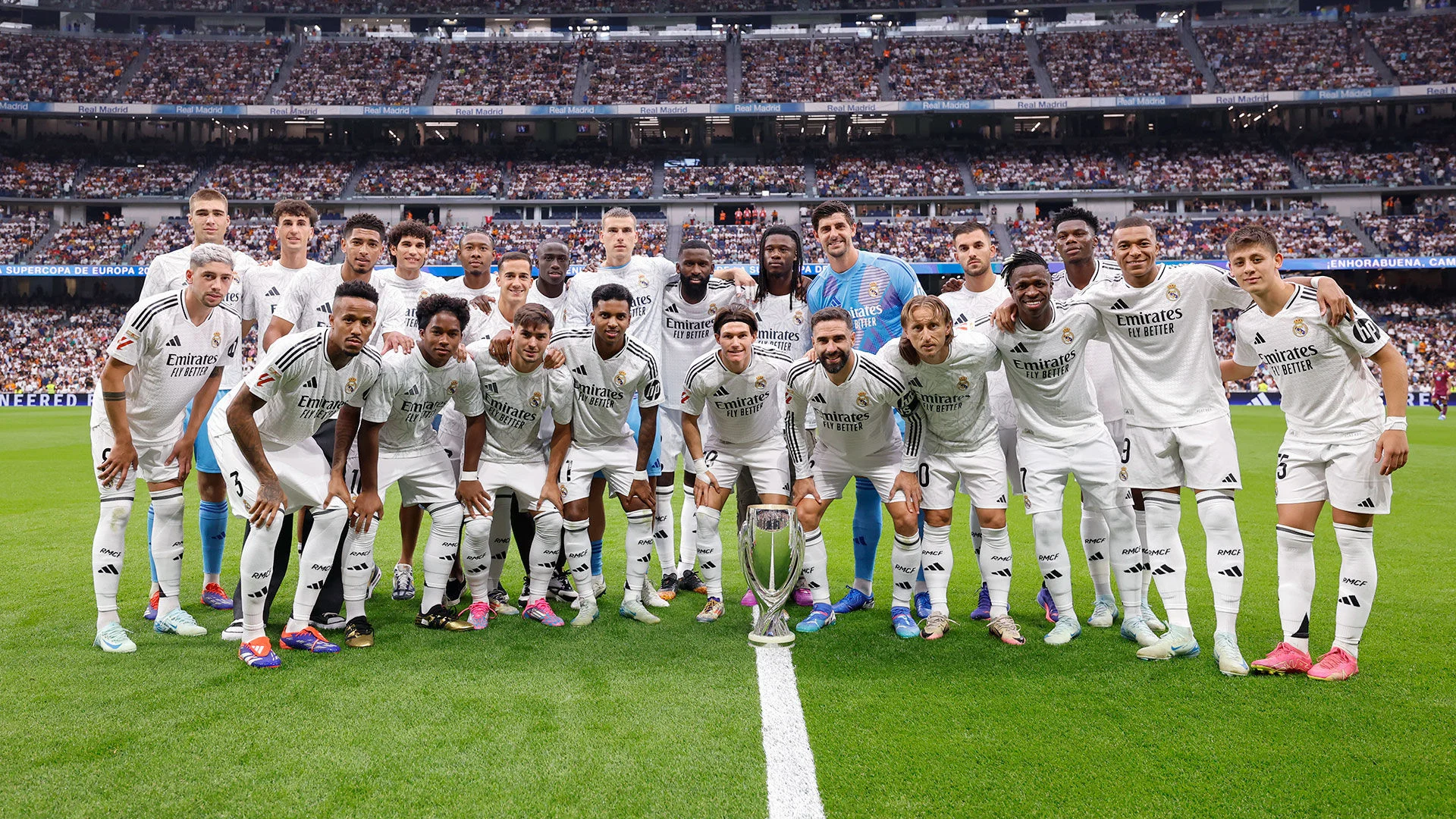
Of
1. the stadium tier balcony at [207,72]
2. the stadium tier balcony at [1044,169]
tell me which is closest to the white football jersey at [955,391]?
the stadium tier balcony at [1044,169]

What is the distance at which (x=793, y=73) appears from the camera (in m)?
46.4

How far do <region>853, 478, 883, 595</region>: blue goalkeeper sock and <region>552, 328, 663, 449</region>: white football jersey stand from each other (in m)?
1.61

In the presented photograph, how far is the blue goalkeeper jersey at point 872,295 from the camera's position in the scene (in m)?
6.25

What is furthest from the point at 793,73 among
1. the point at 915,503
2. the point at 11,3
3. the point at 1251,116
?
the point at 915,503

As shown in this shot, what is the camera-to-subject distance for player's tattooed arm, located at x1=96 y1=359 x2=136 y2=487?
482cm

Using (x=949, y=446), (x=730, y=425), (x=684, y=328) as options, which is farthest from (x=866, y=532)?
(x=684, y=328)

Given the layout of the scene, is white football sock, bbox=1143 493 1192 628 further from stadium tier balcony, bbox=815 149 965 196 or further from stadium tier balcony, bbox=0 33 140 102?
stadium tier balcony, bbox=0 33 140 102

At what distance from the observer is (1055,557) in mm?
5066

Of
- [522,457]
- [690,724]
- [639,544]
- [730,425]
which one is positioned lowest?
[690,724]

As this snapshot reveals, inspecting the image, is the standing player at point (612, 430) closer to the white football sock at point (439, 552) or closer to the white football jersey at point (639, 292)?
the white football sock at point (439, 552)

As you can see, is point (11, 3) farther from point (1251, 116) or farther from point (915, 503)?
point (1251, 116)

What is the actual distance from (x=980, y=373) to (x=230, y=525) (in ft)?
27.7

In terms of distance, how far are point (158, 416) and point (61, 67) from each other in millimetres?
53683

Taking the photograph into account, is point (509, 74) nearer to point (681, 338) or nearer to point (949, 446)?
point (681, 338)
